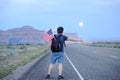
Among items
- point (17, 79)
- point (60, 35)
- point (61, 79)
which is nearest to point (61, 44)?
point (60, 35)

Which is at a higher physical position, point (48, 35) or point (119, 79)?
point (48, 35)

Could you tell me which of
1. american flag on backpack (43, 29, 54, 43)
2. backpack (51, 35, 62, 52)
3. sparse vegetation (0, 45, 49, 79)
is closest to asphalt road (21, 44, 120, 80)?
sparse vegetation (0, 45, 49, 79)

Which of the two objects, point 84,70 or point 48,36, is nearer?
point 48,36

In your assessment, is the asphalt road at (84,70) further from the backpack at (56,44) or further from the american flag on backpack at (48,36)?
the american flag on backpack at (48,36)

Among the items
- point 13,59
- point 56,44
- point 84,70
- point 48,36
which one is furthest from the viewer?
point 13,59

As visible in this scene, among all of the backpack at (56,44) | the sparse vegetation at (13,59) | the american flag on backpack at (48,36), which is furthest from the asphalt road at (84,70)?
the american flag on backpack at (48,36)

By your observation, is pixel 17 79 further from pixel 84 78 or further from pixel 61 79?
pixel 84 78

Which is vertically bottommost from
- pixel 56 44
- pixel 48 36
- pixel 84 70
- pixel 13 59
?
pixel 13 59

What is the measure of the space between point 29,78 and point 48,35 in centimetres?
214

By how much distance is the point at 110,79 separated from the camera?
12281 mm

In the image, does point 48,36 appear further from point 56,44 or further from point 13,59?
point 13,59

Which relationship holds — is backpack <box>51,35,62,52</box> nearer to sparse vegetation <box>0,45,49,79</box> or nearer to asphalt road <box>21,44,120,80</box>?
asphalt road <box>21,44,120,80</box>

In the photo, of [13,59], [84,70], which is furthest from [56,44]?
[13,59]

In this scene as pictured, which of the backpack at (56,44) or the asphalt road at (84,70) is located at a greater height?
the backpack at (56,44)
